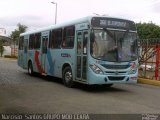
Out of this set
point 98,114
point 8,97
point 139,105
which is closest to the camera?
point 98,114

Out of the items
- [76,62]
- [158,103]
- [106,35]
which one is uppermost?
[106,35]

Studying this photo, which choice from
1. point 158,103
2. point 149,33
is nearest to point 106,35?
point 158,103

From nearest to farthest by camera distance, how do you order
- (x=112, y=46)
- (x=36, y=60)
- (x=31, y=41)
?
(x=112, y=46)
(x=36, y=60)
(x=31, y=41)

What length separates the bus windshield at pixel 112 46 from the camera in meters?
13.5

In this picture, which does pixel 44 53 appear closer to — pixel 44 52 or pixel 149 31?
pixel 44 52

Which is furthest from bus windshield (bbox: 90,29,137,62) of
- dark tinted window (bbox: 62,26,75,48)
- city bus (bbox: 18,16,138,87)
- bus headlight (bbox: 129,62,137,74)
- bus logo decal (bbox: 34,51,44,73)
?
bus logo decal (bbox: 34,51,44,73)

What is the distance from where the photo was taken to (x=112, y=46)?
13633 millimetres

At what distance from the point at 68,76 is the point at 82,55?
159 centimetres

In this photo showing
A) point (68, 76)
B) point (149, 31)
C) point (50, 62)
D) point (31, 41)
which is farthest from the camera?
point (149, 31)

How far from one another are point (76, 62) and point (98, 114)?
5436 mm

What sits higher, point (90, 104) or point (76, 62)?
point (76, 62)

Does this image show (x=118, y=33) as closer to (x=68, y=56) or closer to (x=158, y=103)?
(x=68, y=56)

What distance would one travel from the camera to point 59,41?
1659 cm

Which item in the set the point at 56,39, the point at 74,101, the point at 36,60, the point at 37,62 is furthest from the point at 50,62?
the point at 74,101
